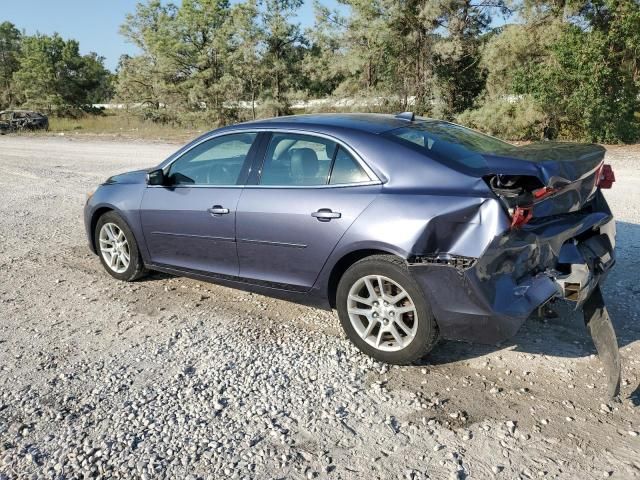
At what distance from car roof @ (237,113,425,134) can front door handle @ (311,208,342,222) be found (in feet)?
2.17

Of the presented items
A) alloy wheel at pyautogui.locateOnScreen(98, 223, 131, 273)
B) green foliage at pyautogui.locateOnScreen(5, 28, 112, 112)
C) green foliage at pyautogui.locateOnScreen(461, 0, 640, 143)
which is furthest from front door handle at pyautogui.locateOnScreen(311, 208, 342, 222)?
green foliage at pyautogui.locateOnScreen(5, 28, 112, 112)

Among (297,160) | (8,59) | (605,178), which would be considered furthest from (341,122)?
(8,59)

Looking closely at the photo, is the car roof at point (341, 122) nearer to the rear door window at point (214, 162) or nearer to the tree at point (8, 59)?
the rear door window at point (214, 162)

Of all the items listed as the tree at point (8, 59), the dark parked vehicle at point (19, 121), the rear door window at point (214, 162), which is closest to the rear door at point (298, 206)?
the rear door window at point (214, 162)

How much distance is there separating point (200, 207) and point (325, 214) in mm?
1321

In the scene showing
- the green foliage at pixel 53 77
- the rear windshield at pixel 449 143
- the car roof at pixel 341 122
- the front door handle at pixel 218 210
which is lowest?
the front door handle at pixel 218 210

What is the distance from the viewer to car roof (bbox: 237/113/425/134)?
4.17m

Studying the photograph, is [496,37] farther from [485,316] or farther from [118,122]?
[118,122]

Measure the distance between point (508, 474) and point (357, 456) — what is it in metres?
0.74

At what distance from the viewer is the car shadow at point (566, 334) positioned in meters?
3.94

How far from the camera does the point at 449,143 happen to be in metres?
4.02

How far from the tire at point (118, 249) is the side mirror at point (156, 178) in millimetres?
627

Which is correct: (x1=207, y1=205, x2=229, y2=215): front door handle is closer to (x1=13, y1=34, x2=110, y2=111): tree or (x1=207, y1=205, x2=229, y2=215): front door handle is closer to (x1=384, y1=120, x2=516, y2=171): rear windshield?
(x1=384, y1=120, x2=516, y2=171): rear windshield

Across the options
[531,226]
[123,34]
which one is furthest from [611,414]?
[123,34]
